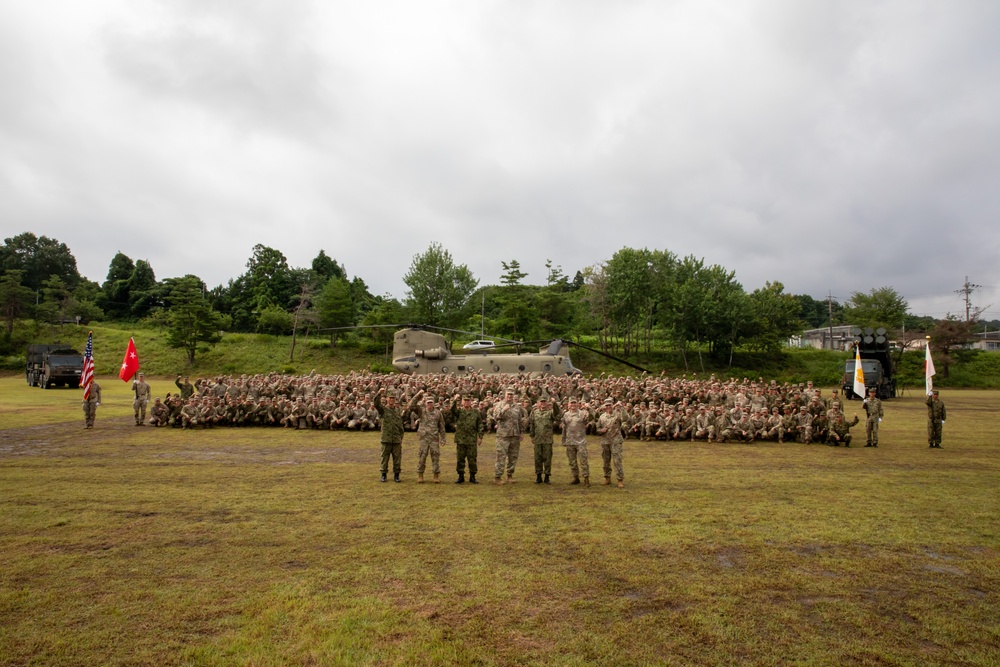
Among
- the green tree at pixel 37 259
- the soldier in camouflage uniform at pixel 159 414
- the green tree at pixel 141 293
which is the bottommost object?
the soldier in camouflage uniform at pixel 159 414

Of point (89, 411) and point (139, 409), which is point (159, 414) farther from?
point (89, 411)

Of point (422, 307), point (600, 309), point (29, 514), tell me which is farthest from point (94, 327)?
point (29, 514)

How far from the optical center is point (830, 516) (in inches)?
339

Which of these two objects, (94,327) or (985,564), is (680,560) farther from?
(94,327)

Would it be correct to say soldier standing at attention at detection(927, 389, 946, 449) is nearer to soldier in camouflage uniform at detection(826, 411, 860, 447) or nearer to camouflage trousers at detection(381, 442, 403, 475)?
soldier in camouflage uniform at detection(826, 411, 860, 447)

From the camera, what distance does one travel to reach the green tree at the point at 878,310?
159ft

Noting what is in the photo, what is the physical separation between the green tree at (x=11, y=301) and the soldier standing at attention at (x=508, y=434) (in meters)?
50.4

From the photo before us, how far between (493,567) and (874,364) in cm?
2905

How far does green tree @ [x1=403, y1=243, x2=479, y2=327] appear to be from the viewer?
48.9 m

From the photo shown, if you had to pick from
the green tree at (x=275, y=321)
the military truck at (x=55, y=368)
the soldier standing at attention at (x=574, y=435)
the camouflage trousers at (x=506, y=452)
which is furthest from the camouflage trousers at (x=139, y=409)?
the green tree at (x=275, y=321)


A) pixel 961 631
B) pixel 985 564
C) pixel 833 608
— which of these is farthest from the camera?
pixel 985 564

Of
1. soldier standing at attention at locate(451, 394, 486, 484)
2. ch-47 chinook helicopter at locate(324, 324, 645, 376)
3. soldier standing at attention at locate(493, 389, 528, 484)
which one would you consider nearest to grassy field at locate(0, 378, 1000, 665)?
soldier standing at attention at locate(451, 394, 486, 484)

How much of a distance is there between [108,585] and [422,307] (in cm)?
4322

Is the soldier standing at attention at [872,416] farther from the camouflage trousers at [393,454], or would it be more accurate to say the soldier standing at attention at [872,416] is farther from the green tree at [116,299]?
the green tree at [116,299]
